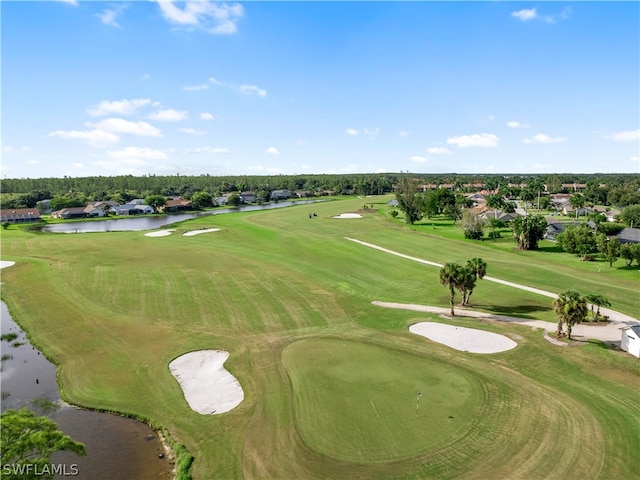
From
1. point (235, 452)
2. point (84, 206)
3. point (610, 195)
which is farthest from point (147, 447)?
point (610, 195)

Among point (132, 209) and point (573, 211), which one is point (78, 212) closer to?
point (132, 209)

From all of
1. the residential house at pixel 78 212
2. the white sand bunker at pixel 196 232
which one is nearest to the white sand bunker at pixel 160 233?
the white sand bunker at pixel 196 232

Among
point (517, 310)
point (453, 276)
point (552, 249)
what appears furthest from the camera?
point (552, 249)

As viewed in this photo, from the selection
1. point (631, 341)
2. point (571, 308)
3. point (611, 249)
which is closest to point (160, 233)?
point (571, 308)

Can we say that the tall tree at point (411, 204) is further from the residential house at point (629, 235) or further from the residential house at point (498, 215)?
the residential house at point (629, 235)

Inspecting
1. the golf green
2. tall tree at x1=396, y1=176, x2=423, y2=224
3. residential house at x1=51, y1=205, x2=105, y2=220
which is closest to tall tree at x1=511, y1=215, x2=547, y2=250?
tall tree at x1=396, y1=176, x2=423, y2=224

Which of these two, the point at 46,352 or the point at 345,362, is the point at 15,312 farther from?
the point at 345,362
